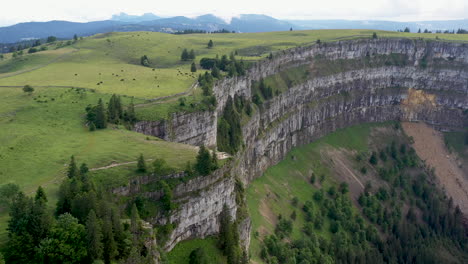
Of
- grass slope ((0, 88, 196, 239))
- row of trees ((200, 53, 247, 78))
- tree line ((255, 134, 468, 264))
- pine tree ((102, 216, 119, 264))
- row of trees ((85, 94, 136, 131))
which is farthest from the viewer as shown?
row of trees ((200, 53, 247, 78))

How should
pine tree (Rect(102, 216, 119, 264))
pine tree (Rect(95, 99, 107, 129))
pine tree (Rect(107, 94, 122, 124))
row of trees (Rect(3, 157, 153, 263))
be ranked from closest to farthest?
1. row of trees (Rect(3, 157, 153, 263))
2. pine tree (Rect(102, 216, 119, 264))
3. pine tree (Rect(95, 99, 107, 129))
4. pine tree (Rect(107, 94, 122, 124))

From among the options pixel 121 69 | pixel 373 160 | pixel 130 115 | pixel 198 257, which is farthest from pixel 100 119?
pixel 373 160

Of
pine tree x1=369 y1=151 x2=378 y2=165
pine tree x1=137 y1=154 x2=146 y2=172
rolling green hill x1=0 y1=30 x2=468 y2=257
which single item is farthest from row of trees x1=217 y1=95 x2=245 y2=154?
pine tree x1=369 y1=151 x2=378 y2=165

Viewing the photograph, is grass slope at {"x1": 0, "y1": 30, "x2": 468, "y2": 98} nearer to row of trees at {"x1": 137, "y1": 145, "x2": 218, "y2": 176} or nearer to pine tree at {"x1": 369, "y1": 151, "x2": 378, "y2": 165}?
row of trees at {"x1": 137, "y1": 145, "x2": 218, "y2": 176}

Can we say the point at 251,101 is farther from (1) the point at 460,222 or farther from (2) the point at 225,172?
(1) the point at 460,222

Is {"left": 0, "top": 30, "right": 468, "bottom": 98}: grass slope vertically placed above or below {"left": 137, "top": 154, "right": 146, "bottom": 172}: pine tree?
above

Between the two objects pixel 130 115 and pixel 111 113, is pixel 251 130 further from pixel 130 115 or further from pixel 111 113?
pixel 111 113

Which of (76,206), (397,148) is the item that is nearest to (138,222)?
(76,206)

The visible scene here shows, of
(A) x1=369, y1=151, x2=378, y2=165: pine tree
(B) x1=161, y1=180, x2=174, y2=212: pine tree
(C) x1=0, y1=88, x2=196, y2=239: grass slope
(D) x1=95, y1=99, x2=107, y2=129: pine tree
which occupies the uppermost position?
(D) x1=95, y1=99, x2=107, y2=129: pine tree

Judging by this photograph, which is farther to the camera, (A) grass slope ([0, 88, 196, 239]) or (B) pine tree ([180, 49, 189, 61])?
(B) pine tree ([180, 49, 189, 61])
